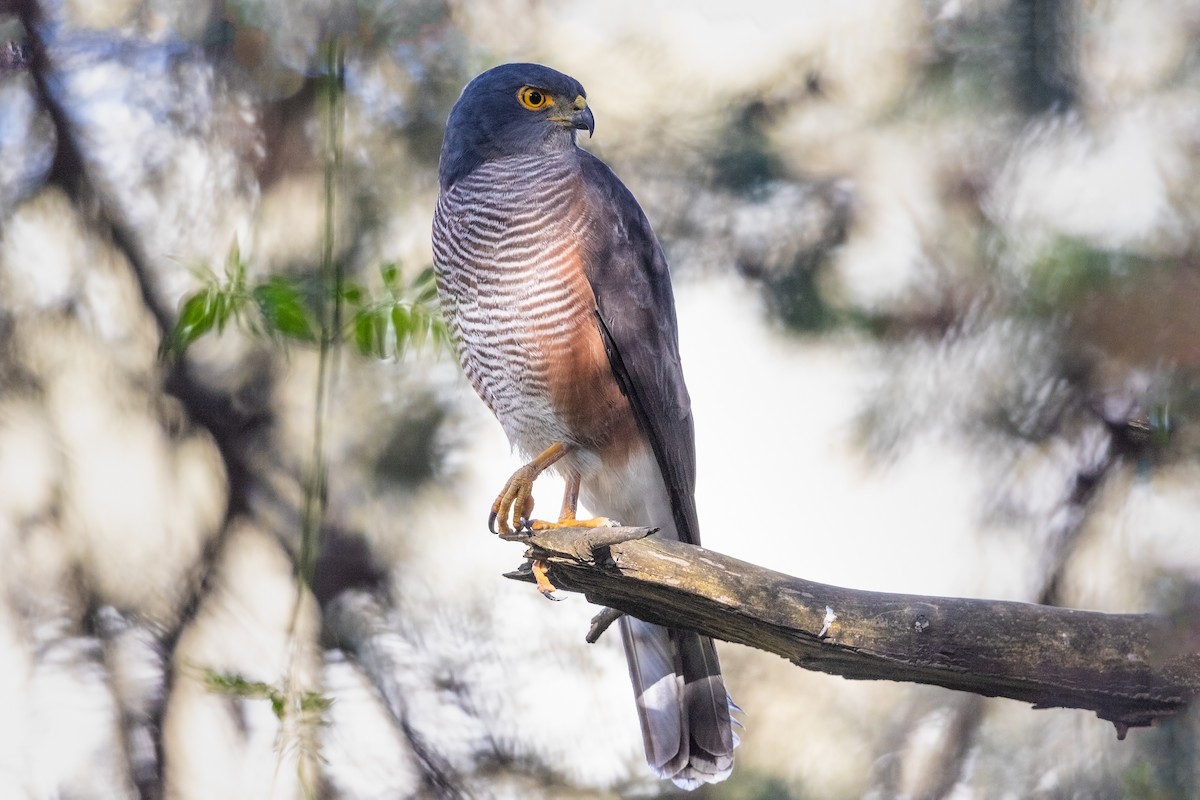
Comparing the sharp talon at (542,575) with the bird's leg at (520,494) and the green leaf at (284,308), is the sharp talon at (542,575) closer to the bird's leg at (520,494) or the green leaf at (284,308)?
the bird's leg at (520,494)

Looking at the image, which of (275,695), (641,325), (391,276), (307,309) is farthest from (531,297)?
(275,695)

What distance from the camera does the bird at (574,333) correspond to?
6.96ft

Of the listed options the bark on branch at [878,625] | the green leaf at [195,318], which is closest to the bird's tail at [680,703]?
the bark on branch at [878,625]

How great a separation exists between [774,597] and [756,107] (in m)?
1.90

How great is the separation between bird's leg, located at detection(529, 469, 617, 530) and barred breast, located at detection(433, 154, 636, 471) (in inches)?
4.3

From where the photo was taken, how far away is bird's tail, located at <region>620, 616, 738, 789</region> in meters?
2.20

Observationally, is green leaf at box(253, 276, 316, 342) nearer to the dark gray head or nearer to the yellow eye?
the dark gray head

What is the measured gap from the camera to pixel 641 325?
218 centimetres

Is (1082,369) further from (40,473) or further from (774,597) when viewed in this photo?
(40,473)

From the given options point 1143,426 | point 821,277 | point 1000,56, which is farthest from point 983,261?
point 1143,426

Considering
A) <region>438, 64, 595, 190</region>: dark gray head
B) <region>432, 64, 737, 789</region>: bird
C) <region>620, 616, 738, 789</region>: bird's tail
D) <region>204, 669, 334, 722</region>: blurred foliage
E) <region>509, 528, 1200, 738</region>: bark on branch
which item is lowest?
<region>204, 669, 334, 722</region>: blurred foliage

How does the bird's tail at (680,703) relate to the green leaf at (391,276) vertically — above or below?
below

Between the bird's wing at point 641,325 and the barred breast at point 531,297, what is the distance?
3cm

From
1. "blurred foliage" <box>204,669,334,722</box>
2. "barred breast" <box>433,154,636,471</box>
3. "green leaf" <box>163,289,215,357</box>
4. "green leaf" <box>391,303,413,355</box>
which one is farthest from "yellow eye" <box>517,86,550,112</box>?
"blurred foliage" <box>204,669,334,722</box>
